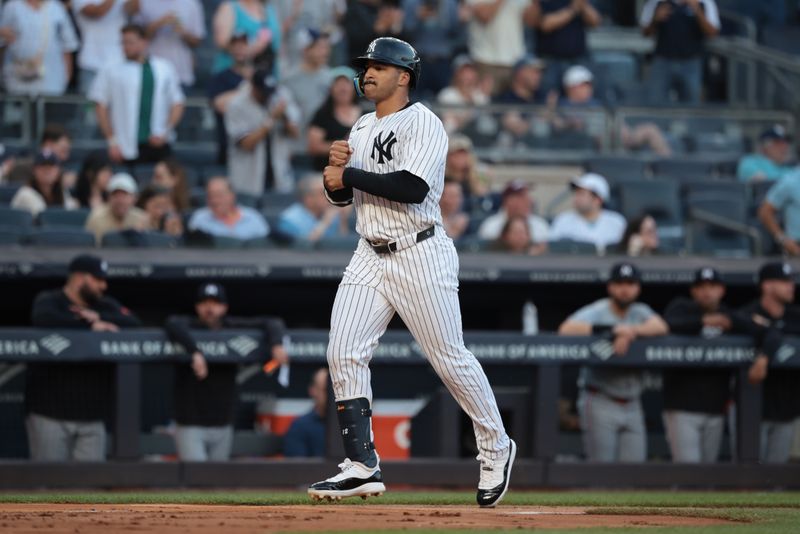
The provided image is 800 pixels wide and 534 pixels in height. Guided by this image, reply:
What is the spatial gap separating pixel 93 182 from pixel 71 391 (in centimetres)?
214

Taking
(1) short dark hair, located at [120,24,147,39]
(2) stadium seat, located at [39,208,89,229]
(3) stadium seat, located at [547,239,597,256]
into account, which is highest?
(1) short dark hair, located at [120,24,147,39]

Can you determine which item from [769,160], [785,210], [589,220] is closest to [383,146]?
[589,220]

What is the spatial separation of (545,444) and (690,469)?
0.89 metres

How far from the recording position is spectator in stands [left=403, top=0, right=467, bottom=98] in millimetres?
13094

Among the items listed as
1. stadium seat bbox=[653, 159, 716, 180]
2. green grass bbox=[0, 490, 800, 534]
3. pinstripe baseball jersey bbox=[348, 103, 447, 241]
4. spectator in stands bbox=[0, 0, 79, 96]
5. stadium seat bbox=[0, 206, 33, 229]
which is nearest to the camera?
green grass bbox=[0, 490, 800, 534]

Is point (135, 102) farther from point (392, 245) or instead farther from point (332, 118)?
point (392, 245)

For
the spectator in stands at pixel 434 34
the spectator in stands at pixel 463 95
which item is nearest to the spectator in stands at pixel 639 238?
the spectator in stands at pixel 463 95

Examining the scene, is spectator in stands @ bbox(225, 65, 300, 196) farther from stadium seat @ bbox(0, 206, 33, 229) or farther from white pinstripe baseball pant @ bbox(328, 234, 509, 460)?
white pinstripe baseball pant @ bbox(328, 234, 509, 460)

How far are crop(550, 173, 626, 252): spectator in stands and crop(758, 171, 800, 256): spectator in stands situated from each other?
1077 mm

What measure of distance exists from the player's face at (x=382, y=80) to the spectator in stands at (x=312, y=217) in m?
4.45

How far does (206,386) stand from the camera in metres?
8.84

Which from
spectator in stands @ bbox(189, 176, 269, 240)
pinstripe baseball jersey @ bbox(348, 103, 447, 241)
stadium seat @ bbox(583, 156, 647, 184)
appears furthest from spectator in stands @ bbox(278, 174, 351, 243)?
pinstripe baseball jersey @ bbox(348, 103, 447, 241)

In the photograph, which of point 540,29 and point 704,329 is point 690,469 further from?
point 540,29

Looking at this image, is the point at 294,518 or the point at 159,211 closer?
the point at 294,518
